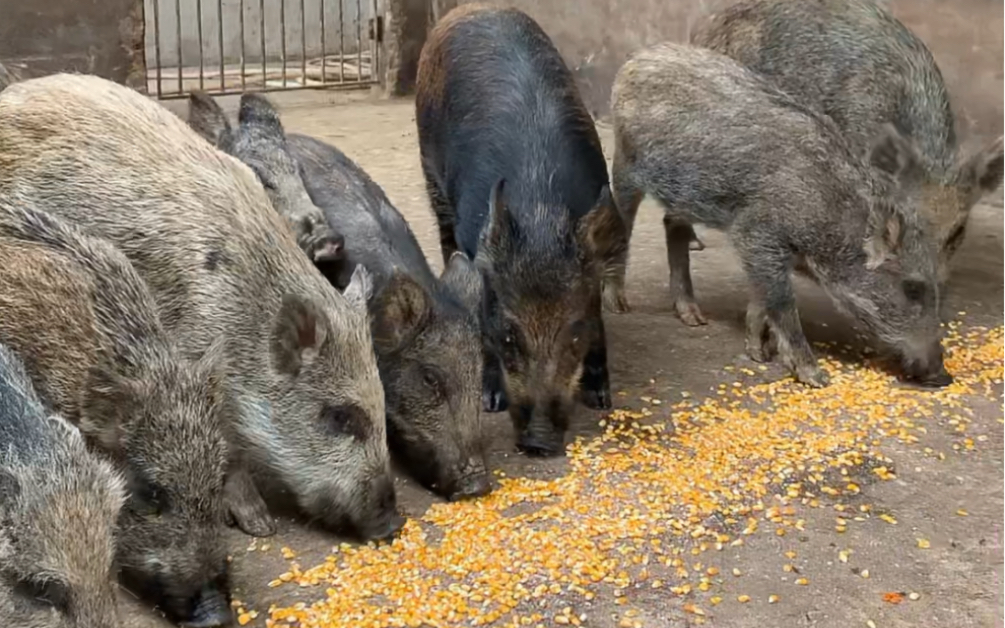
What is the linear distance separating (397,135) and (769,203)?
5623 mm

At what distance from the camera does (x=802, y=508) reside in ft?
14.5

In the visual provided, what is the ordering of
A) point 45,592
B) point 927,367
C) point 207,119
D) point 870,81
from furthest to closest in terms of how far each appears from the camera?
point 870,81
point 207,119
point 927,367
point 45,592

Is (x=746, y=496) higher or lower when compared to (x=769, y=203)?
lower

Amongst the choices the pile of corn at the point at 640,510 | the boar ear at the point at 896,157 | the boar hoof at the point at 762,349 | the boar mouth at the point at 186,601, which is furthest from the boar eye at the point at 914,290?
the boar mouth at the point at 186,601

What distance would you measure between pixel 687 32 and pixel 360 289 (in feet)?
22.0

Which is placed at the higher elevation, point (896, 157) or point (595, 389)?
point (896, 157)

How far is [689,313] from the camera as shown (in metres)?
6.46

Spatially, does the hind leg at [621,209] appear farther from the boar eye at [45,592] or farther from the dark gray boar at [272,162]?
the boar eye at [45,592]

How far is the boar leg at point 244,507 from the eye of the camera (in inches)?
165

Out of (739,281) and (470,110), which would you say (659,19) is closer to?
(739,281)

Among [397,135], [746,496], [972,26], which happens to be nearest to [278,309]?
[746,496]

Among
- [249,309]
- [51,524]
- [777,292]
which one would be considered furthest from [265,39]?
[51,524]

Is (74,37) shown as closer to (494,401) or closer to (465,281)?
(494,401)

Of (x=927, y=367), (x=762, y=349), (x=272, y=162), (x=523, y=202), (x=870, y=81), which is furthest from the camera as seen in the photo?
(x=870, y=81)
